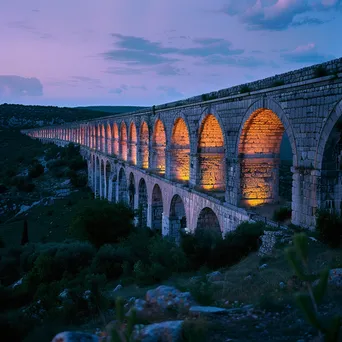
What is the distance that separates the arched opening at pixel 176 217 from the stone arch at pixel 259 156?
518 centimetres

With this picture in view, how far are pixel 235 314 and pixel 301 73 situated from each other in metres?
5.83

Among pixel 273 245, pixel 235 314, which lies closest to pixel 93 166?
pixel 273 245

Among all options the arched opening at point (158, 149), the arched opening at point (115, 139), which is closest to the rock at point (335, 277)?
the arched opening at point (158, 149)

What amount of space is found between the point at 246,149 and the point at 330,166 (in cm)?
346

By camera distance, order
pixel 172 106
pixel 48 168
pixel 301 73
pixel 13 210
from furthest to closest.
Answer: pixel 48 168, pixel 13 210, pixel 172 106, pixel 301 73

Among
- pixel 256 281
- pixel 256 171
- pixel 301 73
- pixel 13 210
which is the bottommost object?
pixel 13 210

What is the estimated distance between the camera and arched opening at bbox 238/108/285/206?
1073 centimetres

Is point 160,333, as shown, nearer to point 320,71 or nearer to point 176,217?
point 320,71

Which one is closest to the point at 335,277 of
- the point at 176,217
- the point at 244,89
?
the point at 244,89

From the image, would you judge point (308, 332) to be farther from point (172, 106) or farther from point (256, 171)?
point (172, 106)

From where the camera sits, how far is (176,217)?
1647cm

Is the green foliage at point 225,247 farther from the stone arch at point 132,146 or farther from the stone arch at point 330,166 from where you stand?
the stone arch at point 132,146

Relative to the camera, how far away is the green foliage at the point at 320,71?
7.64 meters

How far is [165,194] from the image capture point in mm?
16812
